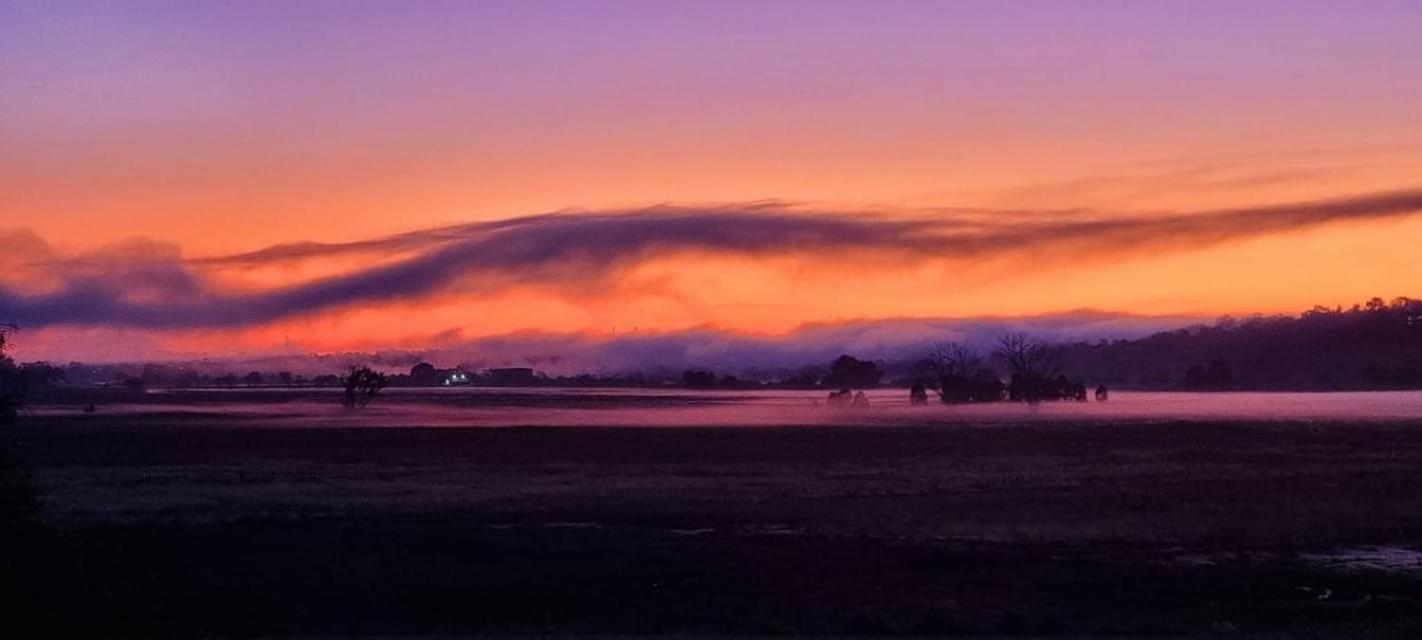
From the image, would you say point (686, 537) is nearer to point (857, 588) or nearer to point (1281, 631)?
point (857, 588)

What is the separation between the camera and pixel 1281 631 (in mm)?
15914

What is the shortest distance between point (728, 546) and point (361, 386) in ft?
361

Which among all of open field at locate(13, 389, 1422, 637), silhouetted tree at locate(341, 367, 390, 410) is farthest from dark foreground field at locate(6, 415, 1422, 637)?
silhouetted tree at locate(341, 367, 390, 410)

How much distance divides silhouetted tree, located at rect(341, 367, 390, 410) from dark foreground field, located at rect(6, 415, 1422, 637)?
74307 mm

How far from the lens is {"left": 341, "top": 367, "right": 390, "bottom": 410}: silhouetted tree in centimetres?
12596

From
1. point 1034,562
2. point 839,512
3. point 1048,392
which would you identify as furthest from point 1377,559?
point 1048,392

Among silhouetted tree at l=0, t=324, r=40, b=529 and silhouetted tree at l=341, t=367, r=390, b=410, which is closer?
silhouetted tree at l=0, t=324, r=40, b=529

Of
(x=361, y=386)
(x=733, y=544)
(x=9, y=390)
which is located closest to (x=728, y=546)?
(x=733, y=544)

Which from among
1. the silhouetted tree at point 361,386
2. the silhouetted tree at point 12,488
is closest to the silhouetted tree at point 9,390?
the silhouetted tree at point 12,488

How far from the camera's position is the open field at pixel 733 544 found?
17047mm

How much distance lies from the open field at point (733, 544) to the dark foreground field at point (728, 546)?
0.09m

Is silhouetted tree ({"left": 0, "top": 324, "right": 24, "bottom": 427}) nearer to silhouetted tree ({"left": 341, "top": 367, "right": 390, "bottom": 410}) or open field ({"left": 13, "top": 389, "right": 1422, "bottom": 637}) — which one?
open field ({"left": 13, "top": 389, "right": 1422, "bottom": 637})

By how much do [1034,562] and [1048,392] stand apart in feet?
400

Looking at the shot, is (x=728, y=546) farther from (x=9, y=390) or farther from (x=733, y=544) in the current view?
(x=9, y=390)
